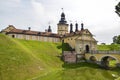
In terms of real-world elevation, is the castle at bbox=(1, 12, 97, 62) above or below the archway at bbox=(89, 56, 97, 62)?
above

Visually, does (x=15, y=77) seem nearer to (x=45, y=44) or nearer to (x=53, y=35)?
(x=45, y=44)

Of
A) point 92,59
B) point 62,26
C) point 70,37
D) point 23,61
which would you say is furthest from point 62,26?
point 23,61

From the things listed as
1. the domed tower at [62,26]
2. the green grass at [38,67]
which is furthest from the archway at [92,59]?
the domed tower at [62,26]

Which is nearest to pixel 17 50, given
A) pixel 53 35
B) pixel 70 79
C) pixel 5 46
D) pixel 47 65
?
pixel 5 46

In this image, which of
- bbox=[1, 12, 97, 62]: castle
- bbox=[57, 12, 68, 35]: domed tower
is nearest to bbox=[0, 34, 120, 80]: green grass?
bbox=[1, 12, 97, 62]: castle

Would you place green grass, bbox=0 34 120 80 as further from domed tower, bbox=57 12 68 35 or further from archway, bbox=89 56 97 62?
domed tower, bbox=57 12 68 35

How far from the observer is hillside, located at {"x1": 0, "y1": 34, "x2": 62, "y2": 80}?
64181 millimetres

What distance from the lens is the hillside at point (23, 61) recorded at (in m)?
64.2

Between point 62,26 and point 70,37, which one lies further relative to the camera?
point 62,26

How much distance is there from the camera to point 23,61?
2842 inches

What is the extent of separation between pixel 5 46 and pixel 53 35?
42387 millimetres

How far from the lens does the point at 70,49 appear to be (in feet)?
340

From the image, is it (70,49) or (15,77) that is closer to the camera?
(15,77)

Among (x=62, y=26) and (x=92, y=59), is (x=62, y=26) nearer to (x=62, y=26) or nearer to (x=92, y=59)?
(x=62, y=26)
